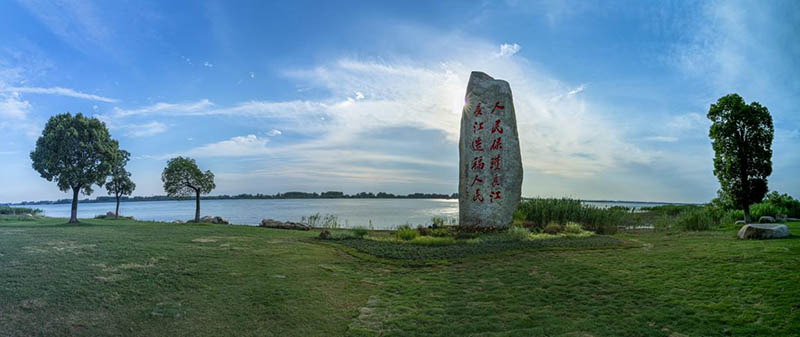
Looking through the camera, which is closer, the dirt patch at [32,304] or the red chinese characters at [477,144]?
the dirt patch at [32,304]

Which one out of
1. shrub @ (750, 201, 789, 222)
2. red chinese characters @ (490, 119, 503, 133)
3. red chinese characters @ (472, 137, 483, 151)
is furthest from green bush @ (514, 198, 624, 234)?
shrub @ (750, 201, 789, 222)

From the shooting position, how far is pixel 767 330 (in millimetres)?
4363

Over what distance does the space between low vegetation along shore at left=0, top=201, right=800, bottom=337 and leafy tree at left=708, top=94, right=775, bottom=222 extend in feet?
15.6

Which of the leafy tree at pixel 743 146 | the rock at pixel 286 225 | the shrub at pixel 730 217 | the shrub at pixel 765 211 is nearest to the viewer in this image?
the leafy tree at pixel 743 146

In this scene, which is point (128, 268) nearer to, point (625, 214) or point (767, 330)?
point (767, 330)

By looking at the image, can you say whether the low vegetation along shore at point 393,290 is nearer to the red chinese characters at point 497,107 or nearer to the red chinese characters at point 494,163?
the red chinese characters at point 494,163

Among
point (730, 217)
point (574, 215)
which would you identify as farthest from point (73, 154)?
point (730, 217)

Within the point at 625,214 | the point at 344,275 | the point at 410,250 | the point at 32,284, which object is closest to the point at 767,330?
the point at 344,275

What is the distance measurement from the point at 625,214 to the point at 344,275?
16.1 metres

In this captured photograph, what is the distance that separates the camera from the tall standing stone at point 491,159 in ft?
45.2

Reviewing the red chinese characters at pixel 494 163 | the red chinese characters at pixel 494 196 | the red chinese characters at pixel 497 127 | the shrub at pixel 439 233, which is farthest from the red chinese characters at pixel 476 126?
the shrub at pixel 439 233

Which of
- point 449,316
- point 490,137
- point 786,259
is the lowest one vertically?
point 449,316

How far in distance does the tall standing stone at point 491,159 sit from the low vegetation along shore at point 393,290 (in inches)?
169

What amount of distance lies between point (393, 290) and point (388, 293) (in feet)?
0.60
